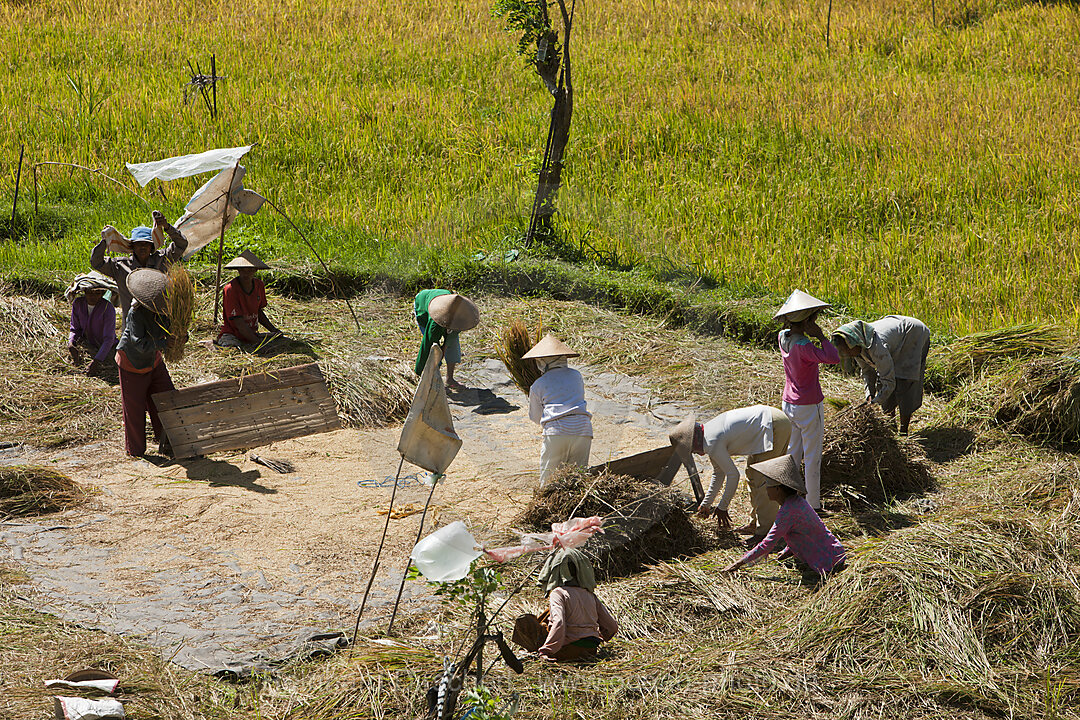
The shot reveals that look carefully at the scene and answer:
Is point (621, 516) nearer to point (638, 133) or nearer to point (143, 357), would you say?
point (143, 357)

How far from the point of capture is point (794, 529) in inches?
182

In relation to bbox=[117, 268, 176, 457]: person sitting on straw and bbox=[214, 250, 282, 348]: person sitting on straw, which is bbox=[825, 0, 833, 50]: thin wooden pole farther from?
bbox=[117, 268, 176, 457]: person sitting on straw

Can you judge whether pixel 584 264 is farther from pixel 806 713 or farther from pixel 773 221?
pixel 806 713

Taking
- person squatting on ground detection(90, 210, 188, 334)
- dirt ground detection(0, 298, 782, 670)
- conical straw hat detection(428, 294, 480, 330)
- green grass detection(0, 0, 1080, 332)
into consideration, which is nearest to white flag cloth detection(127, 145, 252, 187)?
person squatting on ground detection(90, 210, 188, 334)

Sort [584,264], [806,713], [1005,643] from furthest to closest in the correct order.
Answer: [584,264] → [1005,643] → [806,713]

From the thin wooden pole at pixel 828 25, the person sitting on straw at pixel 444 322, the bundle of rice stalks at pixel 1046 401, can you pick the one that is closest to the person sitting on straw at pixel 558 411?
the person sitting on straw at pixel 444 322

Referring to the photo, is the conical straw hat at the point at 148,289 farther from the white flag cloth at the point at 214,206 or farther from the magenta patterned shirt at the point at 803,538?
the magenta patterned shirt at the point at 803,538

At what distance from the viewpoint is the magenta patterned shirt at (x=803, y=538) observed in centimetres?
459

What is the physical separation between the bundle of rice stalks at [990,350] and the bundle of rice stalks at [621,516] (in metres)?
3.02

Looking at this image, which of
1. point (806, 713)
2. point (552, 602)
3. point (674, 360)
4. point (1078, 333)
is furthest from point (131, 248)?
point (1078, 333)

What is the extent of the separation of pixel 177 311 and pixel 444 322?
222 centimetres

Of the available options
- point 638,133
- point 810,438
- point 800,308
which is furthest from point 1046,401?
point 638,133

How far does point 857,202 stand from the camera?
1080cm

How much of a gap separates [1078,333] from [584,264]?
15.3 feet
